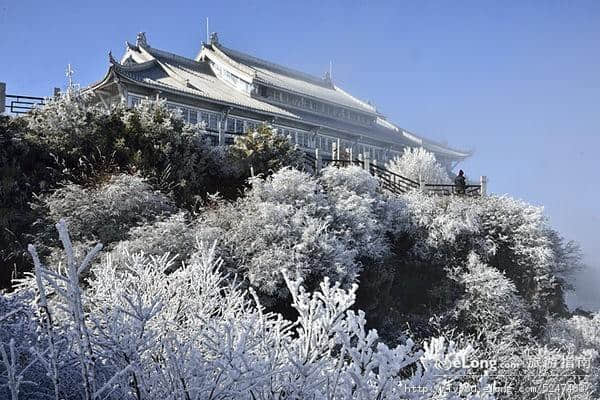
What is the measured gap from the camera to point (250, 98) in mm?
28781

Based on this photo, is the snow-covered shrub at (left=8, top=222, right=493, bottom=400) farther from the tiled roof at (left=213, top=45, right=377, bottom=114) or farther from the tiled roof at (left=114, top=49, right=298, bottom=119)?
the tiled roof at (left=213, top=45, right=377, bottom=114)

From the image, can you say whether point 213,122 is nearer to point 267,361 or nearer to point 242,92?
point 242,92

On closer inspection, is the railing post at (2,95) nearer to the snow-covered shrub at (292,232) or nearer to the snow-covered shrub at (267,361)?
the snow-covered shrub at (292,232)

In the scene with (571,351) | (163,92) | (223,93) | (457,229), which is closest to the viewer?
(571,351)

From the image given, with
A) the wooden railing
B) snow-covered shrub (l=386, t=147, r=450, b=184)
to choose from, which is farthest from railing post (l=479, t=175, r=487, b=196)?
snow-covered shrub (l=386, t=147, r=450, b=184)

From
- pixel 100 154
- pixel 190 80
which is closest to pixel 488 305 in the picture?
pixel 100 154

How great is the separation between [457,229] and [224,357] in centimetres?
1384

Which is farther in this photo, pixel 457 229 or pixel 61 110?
pixel 457 229

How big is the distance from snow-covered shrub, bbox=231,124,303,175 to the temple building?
8.08 feet

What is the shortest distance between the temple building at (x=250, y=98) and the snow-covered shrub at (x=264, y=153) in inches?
96.9

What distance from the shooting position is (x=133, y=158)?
1420 cm

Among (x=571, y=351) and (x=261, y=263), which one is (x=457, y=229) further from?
(x=261, y=263)

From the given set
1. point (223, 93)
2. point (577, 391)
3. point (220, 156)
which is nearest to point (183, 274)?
point (220, 156)

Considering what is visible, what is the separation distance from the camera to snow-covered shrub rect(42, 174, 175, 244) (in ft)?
39.1
